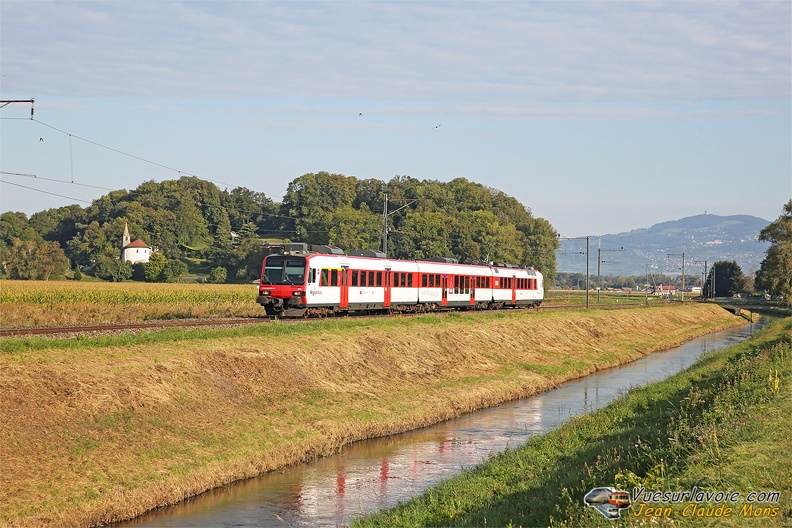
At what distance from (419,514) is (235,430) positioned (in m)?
8.05

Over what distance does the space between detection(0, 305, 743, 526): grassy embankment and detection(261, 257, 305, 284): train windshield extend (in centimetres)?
353

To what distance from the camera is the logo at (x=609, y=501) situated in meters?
10.9

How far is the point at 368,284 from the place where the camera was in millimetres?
47438

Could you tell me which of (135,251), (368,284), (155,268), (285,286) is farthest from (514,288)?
(135,251)

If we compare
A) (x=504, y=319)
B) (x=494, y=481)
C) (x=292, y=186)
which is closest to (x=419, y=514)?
(x=494, y=481)

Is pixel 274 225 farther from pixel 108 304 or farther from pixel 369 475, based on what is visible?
pixel 369 475

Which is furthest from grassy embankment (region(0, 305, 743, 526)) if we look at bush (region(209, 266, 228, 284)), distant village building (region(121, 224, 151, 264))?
distant village building (region(121, 224, 151, 264))

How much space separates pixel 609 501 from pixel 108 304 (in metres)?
42.0

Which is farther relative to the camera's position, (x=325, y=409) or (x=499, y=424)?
(x=499, y=424)

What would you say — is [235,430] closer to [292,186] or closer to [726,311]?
[726,311]

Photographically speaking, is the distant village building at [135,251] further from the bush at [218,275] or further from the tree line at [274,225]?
the bush at [218,275]

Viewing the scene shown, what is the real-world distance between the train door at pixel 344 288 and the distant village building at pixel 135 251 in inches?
3810

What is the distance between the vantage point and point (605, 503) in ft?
36.2

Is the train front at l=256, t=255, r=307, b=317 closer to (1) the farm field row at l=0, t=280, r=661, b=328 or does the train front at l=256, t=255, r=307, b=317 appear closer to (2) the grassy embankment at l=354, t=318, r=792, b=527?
(1) the farm field row at l=0, t=280, r=661, b=328
